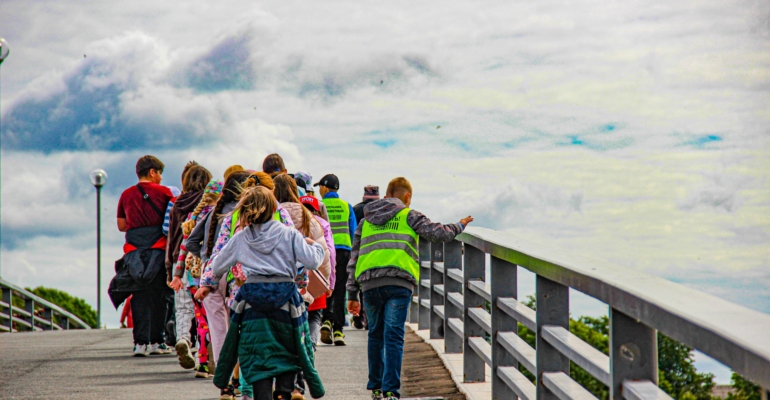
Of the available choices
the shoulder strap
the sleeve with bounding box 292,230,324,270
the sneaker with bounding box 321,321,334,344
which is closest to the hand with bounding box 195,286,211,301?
the sleeve with bounding box 292,230,324,270

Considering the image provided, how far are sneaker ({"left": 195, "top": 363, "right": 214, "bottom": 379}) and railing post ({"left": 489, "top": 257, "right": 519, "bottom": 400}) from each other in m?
3.58

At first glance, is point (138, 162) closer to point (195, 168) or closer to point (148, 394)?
point (195, 168)

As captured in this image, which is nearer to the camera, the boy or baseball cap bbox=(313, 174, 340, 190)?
the boy

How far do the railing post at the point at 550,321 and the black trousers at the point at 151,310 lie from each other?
21.6ft

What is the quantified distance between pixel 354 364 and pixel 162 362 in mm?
2181

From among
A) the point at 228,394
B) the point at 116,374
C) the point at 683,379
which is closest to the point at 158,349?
the point at 116,374

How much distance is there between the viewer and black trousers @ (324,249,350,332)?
1102cm

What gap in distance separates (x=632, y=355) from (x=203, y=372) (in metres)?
6.10

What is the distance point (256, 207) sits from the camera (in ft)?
20.2

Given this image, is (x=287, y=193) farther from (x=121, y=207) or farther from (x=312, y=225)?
(x=121, y=207)

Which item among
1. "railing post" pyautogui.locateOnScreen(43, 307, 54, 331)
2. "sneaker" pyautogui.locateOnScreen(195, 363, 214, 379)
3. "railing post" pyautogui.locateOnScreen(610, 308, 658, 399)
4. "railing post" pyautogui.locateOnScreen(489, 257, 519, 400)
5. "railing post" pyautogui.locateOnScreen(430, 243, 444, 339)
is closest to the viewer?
"railing post" pyautogui.locateOnScreen(610, 308, 658, 399)

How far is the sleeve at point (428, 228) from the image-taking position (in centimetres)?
707

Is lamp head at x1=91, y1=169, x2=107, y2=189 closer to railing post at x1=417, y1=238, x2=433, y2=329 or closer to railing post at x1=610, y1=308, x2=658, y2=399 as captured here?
railing post at x1=417, y1=238, x2=433, y2=329

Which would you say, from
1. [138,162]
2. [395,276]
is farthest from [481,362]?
[138,162]
